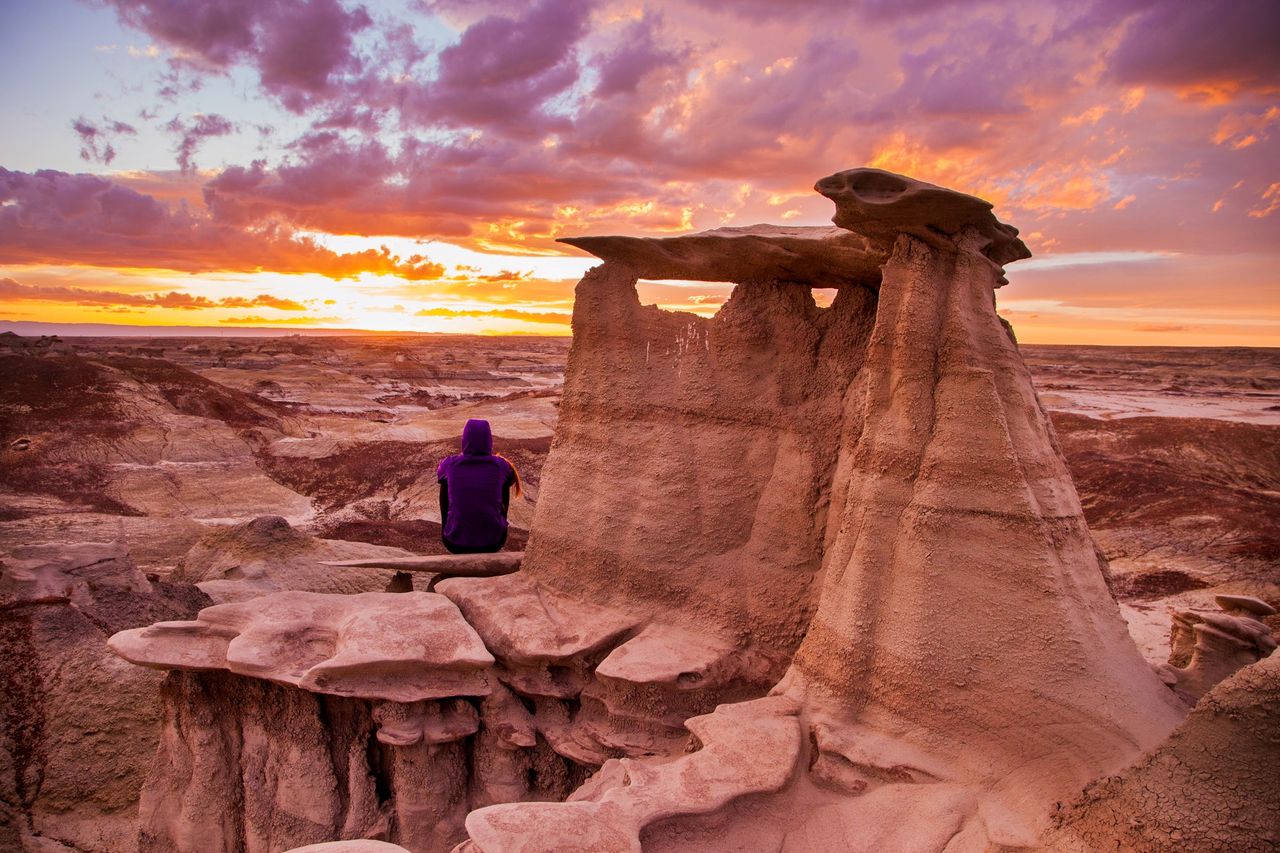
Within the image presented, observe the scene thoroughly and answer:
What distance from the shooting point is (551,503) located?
5.85 metres

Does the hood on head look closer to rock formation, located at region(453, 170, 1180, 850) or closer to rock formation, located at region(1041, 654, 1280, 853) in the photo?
rock formation, located at region(453, 170, 1180, 850)

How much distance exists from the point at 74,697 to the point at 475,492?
378 centimetres

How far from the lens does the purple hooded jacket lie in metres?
6.34

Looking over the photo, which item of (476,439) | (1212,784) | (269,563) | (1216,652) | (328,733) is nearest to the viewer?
(1212,784)

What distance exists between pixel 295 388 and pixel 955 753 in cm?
3679

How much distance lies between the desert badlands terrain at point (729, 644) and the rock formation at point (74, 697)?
1.0 inches

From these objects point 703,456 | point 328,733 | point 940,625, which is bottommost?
point 328,733

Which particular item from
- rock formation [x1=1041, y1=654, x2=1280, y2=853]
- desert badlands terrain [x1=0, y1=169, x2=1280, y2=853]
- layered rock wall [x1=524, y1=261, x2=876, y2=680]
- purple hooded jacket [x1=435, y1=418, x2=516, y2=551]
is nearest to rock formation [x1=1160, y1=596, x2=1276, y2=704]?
desert badlands terrain [x1=0, y1=169, x2=1280, y2=853]

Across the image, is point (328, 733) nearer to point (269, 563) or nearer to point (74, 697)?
point (74, 697)

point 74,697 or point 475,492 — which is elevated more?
point 475,492

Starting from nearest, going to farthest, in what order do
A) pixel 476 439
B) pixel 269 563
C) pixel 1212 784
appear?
1. pixel 1212 784
2. pixel 476 439
3. pixel 269 563

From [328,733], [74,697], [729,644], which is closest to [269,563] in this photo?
[74,697]

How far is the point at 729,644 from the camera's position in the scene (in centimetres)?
483

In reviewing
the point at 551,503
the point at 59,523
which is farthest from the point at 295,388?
the point at 551,503
